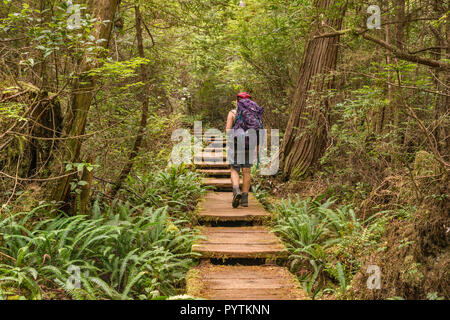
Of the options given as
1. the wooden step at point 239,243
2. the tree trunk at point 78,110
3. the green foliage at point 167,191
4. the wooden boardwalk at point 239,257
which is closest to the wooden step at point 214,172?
the green foliage at point 167,191

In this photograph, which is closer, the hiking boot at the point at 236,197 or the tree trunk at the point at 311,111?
the hiking boot at the point at 236,197

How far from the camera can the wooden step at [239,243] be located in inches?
187

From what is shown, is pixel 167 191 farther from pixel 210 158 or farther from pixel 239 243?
pixel 210 158

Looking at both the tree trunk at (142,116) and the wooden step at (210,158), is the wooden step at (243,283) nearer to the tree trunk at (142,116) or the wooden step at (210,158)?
the tree trunk at (142,116)

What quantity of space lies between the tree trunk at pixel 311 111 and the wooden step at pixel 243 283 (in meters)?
3.95

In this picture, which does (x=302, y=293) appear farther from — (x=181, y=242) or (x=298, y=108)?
(x=298, y=108)

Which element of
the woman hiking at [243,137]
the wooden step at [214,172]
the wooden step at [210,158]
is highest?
the woman hiking at [243,137]

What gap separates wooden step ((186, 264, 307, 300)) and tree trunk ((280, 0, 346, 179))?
3.95 meters

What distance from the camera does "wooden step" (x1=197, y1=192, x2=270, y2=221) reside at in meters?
6.08

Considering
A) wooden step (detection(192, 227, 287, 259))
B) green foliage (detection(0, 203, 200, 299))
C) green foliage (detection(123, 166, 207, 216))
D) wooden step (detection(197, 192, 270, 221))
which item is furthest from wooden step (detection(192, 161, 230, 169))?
green foliage (detection(0, 203, 200, 299))

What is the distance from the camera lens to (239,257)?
4773 millimetres

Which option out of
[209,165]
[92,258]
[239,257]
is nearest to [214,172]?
[209,165]

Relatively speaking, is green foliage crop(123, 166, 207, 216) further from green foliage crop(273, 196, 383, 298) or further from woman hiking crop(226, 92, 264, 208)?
green foliage crop(273, 196, 383, 298)

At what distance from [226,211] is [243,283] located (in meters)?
2.38
